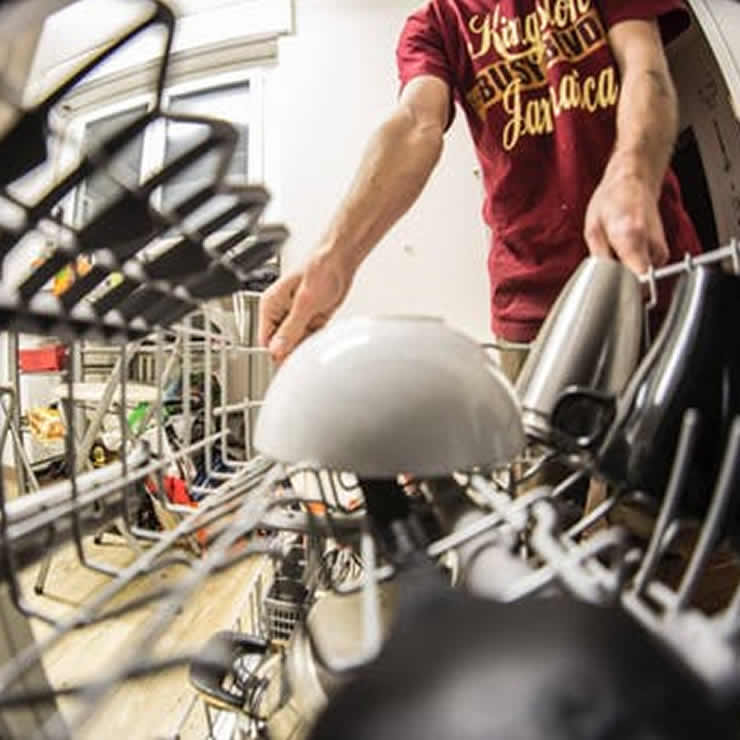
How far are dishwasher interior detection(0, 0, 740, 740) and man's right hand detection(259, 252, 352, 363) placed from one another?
124 millimetres

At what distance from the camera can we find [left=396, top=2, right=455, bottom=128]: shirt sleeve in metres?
0.70

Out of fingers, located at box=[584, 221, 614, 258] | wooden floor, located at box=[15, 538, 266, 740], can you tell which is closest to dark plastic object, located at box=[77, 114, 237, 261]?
fingers, located at box=[584, 221, 614, 258]

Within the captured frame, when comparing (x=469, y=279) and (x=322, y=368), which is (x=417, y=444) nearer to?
(x=322, y=368)

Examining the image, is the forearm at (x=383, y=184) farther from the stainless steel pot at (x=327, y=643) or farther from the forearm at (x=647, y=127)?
the stainless steel pot at (x=327, y=643)

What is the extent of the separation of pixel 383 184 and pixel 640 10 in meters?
0.38

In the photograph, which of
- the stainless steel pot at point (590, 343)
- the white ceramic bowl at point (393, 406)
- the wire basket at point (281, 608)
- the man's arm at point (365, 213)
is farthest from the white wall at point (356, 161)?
the white ceramic bowl at point (393, 406)

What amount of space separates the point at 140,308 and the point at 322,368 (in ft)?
0.45

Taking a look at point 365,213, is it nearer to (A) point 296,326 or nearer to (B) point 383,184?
(B) point 383,184

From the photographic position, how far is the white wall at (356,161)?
1.43 meters

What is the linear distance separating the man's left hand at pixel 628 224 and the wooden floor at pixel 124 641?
20.9 inches

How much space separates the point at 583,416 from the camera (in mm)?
264

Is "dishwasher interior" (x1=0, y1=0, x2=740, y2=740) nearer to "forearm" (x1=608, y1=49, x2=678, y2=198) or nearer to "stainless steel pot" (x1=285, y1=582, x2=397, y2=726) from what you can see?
"stainless steel pot" (x1=285, y1=582, x2=397, y2=726)

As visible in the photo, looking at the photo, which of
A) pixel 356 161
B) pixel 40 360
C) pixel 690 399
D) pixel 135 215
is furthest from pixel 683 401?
pixel 40 360

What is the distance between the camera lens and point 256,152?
1983mm
